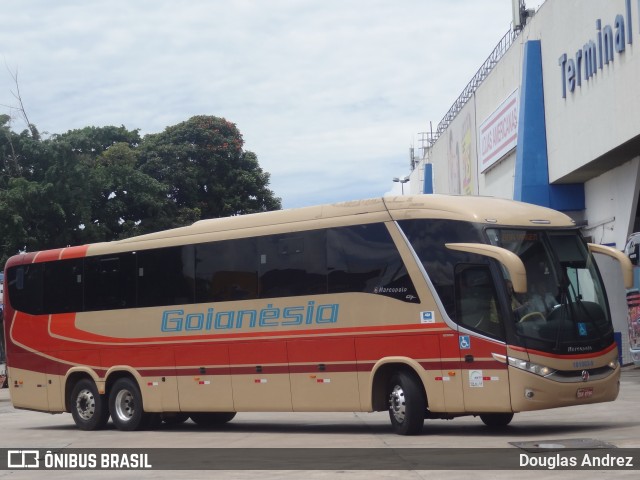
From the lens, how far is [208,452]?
47.8ft

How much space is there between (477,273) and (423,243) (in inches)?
38.4

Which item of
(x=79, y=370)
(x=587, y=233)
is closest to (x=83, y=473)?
(x=79, y=370)

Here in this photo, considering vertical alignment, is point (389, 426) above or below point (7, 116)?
below

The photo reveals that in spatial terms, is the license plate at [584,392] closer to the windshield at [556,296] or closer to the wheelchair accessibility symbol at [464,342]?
the windshield at [556,296]

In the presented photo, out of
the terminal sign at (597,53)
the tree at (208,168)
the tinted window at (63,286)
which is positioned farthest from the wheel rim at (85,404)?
the tree at (208,168)

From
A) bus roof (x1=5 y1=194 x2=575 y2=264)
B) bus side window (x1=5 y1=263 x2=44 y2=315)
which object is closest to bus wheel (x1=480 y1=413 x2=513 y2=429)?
bus roof (x1=5 y1=194 x2=575 y2=264)

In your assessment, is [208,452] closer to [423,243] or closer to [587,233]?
[423,243]

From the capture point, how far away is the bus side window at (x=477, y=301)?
49.1 ft

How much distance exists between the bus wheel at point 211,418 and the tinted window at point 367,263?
5.04m

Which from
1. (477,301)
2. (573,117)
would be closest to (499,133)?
(573,117)

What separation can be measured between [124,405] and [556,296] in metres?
8.67

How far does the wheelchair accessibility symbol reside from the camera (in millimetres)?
15125

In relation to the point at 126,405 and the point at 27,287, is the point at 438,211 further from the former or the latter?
the point at 27,287

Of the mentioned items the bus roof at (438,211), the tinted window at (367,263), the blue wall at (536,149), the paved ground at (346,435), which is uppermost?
the blue wall at (536,149)
